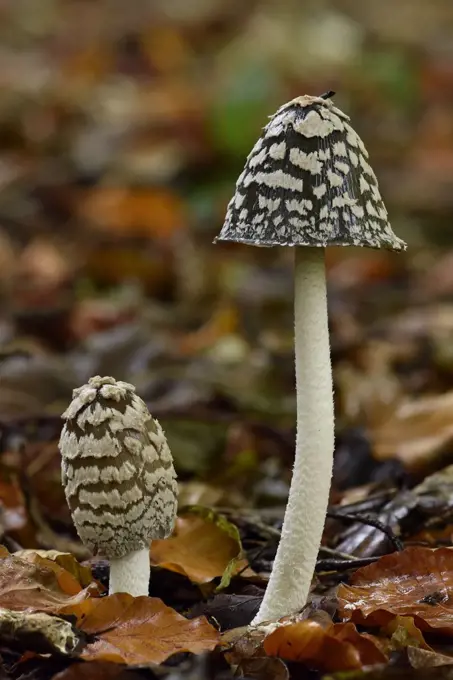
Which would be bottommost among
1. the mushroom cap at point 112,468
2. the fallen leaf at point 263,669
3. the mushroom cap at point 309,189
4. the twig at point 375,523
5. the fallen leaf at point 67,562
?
the fallen leaf at point 263,669

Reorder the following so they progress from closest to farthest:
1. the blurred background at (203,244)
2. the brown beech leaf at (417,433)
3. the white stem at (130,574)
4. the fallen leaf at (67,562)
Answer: the white stem at (130,574) → the fallen leaf at (67,562) → the brown beech leaf at (417,433) → the blurred background at (203,244)

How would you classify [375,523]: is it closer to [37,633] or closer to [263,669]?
[263,669]

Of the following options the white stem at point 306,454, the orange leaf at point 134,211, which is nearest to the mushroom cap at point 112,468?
the white stem at point 306,454

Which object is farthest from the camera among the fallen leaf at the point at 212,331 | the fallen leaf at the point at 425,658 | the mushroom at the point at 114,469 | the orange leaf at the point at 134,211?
the orange leaf at the point at 134,211

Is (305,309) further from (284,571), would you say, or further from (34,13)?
(34,13)

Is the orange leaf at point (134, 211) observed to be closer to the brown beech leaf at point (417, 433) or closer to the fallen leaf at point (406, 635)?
the brown beech leaf at point (417, 433)

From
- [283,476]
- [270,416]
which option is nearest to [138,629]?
[283,476]

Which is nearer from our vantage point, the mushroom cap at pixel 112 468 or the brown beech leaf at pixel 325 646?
the brown beech leaf at pixel 325 646
